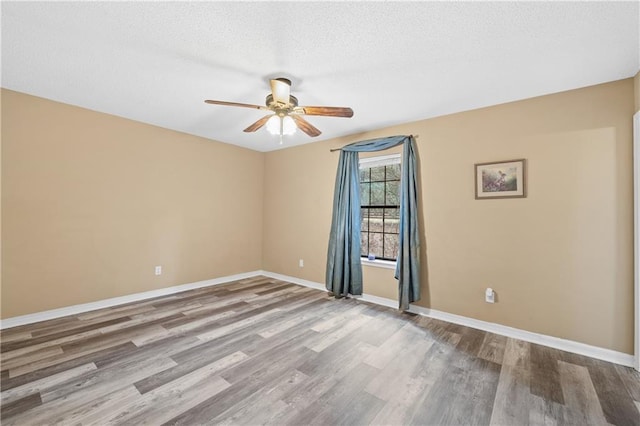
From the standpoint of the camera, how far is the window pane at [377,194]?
4.08 meters

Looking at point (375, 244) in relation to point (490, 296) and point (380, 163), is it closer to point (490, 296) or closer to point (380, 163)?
point (380, 163)

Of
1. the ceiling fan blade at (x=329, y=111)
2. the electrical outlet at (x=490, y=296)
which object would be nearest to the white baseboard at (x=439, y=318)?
the electrical outlet at (x=490, y=296)

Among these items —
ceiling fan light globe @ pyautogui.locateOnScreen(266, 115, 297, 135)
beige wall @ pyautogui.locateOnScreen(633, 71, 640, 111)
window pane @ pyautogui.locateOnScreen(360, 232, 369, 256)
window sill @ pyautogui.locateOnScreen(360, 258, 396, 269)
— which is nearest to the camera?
beige wall @ pyautogui.locateOnScreen(633, 71, 640, 111)

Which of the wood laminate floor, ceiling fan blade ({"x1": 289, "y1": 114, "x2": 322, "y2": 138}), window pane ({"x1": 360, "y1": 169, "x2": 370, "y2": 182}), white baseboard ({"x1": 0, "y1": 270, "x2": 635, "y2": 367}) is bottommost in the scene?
the wood laminate floor

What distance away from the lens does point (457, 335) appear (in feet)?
9.16

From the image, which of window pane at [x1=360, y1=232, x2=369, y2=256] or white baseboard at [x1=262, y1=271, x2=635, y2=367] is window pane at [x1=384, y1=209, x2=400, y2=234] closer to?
window pane at [x1=360, y1=232, x2=369, y2=256]

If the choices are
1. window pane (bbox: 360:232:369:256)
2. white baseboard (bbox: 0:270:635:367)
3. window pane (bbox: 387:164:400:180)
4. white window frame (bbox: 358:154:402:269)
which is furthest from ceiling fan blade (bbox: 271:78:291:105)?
white baseboard (bbox: 0:270:635:367)

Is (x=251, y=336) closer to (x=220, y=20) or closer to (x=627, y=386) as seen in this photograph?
(x=220, y=20)

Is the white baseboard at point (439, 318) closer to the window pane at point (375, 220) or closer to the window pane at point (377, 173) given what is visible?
the window pane at point (375, 220)

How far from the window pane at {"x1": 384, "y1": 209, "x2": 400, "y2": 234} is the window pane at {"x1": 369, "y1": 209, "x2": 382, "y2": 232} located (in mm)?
97

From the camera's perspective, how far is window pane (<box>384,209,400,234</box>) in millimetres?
3920

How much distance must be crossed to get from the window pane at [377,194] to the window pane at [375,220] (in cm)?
12

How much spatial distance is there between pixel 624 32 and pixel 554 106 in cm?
93

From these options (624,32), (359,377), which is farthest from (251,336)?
(624,32)
